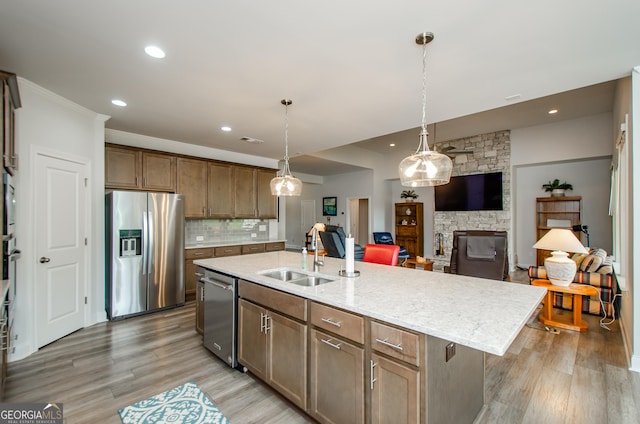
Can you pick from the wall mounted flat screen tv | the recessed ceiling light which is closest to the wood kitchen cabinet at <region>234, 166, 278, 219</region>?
the recessed ceiling light

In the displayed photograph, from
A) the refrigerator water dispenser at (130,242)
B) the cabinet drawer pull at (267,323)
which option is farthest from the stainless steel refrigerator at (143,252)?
the cabinet drawer pull at (267,323)

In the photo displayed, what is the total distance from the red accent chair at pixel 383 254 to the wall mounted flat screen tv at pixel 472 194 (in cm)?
490

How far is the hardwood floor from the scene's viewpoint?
1978mm

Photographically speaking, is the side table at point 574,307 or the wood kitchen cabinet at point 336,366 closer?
the wood kitchen cabinet at point 336,366

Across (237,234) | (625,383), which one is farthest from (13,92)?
(625,383)

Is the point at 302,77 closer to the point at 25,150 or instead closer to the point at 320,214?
the point at 25,150

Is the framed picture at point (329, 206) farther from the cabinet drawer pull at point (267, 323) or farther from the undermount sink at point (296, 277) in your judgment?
the cabinet drawer pull at point (267, 323)

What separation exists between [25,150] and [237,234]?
354cm

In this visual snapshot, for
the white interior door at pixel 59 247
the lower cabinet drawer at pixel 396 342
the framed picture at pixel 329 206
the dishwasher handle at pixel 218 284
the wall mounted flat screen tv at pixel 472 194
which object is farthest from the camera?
the framed picture at pixel 329 206

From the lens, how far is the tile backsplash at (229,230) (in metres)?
5.26

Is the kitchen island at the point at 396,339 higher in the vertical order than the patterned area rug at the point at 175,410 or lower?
higher

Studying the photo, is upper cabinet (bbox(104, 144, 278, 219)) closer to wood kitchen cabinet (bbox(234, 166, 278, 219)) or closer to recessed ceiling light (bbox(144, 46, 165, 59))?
wood kitchen cabinet (bbox(234, 166, 278, 219))

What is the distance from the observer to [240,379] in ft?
7.84

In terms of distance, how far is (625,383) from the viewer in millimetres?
2287
